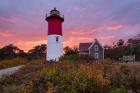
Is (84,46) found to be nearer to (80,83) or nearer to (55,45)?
(55,45)

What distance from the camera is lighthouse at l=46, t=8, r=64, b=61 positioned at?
1496 inches

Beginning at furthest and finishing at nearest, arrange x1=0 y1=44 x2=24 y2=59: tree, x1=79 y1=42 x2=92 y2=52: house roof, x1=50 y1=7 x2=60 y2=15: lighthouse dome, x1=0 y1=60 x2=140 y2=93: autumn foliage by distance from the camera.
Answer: x1=0 y1=44 x2=24 y2=59: tree
x1=79 y1=42 x2=92 y2=52: house roof
x1=50 y1=7 x2=60 y2=15: lighthouse dome
x1=0 y1=60 x2=140 y2=93: autumn foliage

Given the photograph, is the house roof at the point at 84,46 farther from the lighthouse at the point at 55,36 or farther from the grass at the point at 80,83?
the grass at the point at 80,83

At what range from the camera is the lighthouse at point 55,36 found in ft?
125

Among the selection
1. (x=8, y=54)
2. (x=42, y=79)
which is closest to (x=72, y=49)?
(x=8, y=54)

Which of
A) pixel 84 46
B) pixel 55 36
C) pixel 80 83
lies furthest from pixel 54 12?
pixel 80 83

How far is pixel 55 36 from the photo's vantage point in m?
38.5

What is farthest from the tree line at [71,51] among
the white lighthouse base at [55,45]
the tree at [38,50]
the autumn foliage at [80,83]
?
the autumn foliage at [80,83]

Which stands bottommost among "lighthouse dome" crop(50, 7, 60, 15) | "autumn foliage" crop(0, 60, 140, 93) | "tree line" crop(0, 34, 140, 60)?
"autumn foliage" crop(0, 60, 140, 93)

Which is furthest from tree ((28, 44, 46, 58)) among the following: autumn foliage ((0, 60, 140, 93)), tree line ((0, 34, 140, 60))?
autumn foliage ((0, 60, 140, 93))

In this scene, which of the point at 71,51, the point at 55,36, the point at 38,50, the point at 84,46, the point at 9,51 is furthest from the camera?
the point at 38,50

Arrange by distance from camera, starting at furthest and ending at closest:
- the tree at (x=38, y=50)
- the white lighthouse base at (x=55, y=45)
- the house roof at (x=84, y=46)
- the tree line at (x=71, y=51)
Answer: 1. the tree at (x=38, y=50)
2. the house roof at (x=84, y=46)
3. the tree line at (x=71, y=51)
4. the white lighthouse base at (x=55, y=45)

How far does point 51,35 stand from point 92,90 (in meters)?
25.1

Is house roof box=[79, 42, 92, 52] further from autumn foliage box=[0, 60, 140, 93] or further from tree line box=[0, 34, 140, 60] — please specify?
autumn foliage box=[0, 60, 140, 93]
